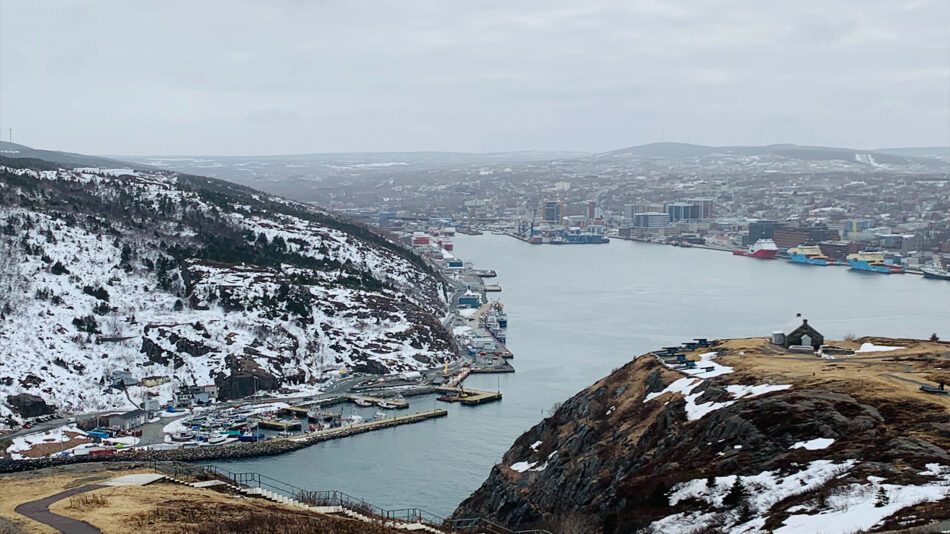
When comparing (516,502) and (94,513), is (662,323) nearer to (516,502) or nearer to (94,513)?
(516,502)

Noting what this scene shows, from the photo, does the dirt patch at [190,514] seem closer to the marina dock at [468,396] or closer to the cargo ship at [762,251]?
the marina dock at [468,396]

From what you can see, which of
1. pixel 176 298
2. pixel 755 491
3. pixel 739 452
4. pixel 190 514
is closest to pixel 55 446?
pixel 176 298

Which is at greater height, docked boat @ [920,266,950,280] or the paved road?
the paved road

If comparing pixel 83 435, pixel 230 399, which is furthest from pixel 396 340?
pixel 83 435

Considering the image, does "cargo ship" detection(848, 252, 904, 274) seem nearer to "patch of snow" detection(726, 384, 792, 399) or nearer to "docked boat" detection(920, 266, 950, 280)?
"docked boat" detection(920, 266, 950, 280)

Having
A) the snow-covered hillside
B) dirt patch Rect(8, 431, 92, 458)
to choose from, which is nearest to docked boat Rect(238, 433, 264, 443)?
dirt patch Rect(8, 431, 92, 458)

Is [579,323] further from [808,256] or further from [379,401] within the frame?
[808,256]

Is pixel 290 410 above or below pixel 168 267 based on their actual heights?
below
